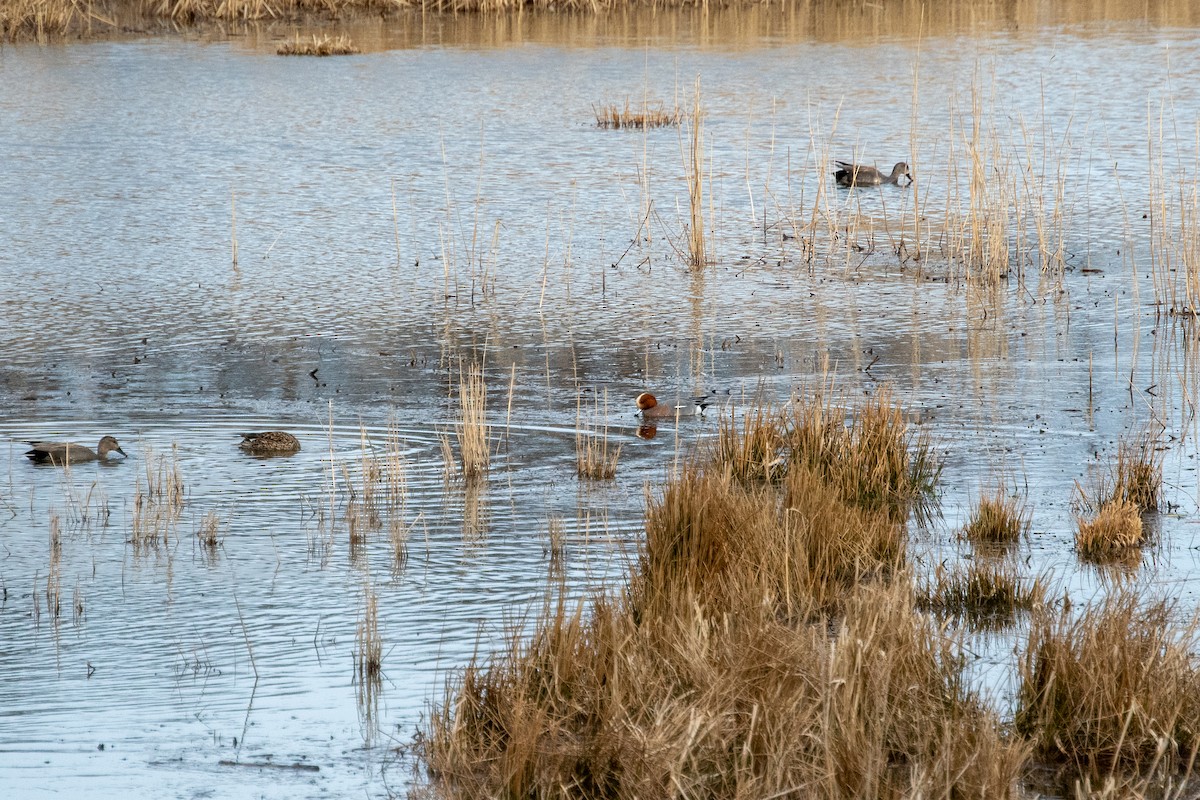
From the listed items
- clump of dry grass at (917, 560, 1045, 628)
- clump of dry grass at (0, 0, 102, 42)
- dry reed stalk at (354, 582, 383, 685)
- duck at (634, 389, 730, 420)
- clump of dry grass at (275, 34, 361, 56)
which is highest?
clump of dry grass at (0, 0, 102, 42)

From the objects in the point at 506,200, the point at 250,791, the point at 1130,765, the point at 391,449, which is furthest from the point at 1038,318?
the point at 250,791

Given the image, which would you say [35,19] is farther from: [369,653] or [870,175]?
[369,653]

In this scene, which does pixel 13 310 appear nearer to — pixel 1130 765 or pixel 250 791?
pixel 250 791

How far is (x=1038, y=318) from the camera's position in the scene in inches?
436

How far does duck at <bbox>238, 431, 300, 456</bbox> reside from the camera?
781cm

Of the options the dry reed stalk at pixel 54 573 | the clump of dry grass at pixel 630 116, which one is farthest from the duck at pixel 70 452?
the clump of dry grass at pixel 630 116

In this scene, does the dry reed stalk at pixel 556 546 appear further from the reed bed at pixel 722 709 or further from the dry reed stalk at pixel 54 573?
the dry reed stalk at pixel 54 573

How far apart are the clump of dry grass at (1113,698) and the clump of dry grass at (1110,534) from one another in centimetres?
163

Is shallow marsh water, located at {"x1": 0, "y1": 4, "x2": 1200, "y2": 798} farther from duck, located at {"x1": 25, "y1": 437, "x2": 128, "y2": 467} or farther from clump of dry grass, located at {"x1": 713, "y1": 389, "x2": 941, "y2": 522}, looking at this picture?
clump of dry grass, located at {"x1": 713, "y1": 389, "x2": 941, "y2": 522}

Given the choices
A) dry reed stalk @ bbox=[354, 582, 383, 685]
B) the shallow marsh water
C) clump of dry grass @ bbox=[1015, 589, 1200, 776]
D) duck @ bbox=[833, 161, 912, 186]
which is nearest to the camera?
clump of dry grass @ bbox=[1015, 589, 1200, 776]

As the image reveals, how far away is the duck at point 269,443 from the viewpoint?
7.81 meters

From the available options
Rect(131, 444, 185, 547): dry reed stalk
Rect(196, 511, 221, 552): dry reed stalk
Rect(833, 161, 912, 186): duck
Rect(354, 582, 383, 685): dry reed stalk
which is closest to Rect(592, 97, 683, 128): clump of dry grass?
Rect(833, 161, 912, 186): duck

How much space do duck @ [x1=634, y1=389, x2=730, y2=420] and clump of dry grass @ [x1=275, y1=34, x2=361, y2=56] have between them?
19768 mm

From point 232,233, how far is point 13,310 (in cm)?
290
